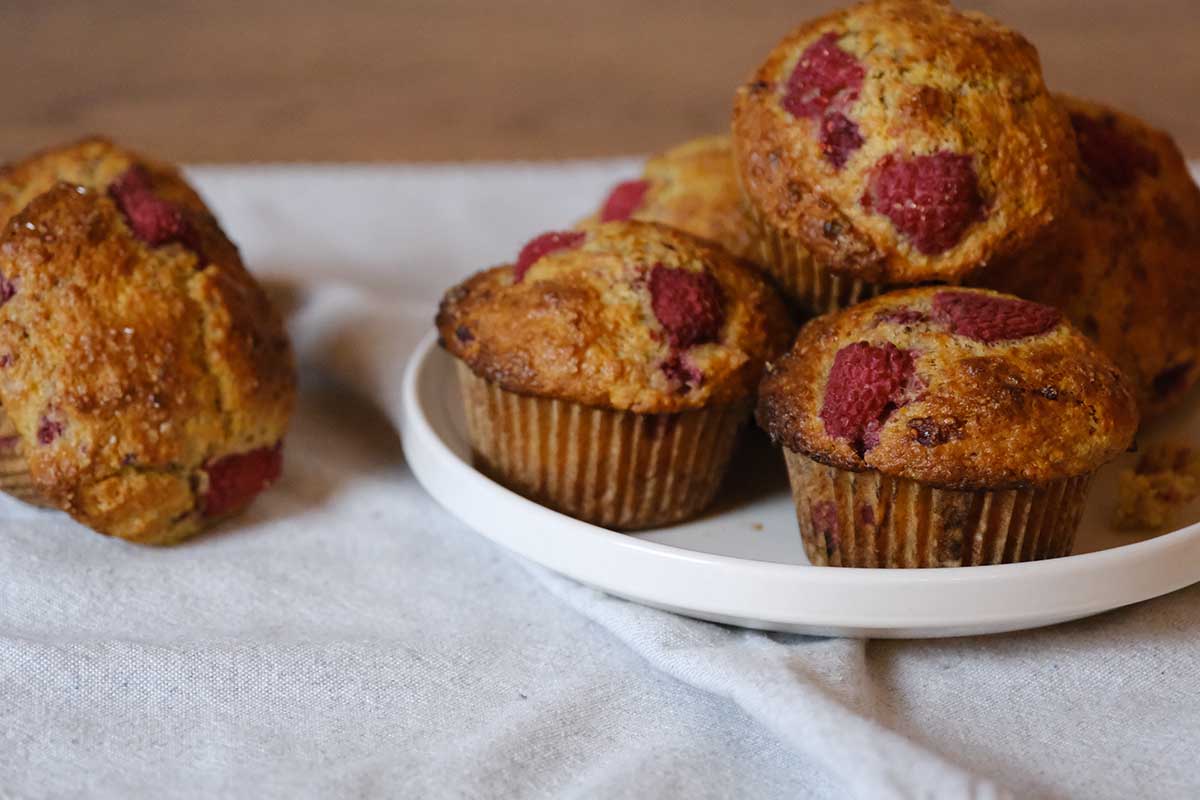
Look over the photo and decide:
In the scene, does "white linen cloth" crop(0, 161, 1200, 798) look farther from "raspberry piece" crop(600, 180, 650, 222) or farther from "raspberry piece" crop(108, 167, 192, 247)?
"raspberry piece" crop(600, 180, 650, 222)

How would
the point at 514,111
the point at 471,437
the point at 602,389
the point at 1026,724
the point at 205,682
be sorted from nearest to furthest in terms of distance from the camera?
the point at 1026,724 < the point at 205,682 < the point at 602,389 < the point at 471,437 < the point at 514,111

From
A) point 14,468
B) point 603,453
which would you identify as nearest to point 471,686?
point 603,453

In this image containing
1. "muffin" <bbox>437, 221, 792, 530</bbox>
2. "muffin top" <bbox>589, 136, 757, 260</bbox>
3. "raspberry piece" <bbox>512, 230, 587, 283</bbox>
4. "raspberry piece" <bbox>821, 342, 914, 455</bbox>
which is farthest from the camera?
"muffin top" <bbox>589, 136, 757, 260</bbox>

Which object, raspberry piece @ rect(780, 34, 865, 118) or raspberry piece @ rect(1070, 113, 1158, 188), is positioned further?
raspberry piece @ rect(1070, 113, 1158, 188)

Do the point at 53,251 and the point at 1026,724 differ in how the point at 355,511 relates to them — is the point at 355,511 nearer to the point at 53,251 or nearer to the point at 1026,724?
the point at 53,251

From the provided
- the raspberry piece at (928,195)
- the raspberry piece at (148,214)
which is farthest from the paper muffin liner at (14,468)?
the raspberry piece at (928,195)

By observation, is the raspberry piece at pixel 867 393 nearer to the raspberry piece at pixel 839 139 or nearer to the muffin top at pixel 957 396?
the muffin top at pixel 957 396

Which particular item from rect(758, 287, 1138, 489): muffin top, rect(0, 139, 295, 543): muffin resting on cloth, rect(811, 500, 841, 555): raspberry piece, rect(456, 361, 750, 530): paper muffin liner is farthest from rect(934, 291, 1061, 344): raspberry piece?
rect(0, 139, 295, 543): muffin resting on cloth

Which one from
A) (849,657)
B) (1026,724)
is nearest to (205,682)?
(849,657)
